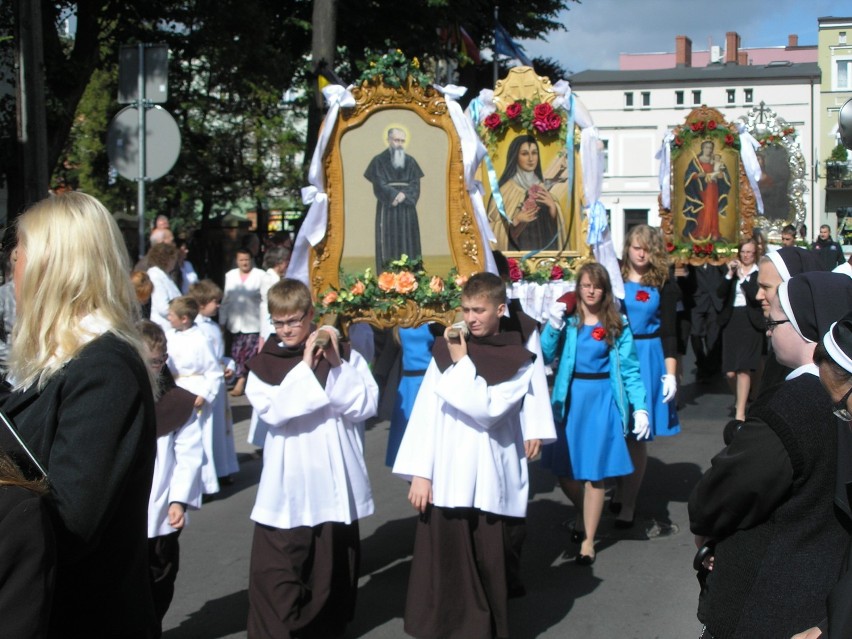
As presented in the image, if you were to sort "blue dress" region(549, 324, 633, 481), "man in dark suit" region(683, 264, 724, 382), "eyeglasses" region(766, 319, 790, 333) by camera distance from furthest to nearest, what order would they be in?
"man in dark suit" region(683, 264, 724, 382), "blue dress" region(549, 324, 633, 481), "eyeglasses" region(766, 319, 790, 333)

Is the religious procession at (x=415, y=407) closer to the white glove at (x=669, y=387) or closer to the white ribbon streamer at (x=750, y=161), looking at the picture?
the white glove at (x=669, y=387)

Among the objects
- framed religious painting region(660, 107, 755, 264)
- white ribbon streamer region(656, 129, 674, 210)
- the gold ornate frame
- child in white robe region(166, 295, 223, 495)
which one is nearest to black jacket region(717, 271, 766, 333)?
framed religious painting region(660, 107, 755, 264)

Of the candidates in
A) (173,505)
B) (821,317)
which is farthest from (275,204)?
(821,317)

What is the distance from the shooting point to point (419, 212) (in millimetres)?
6816

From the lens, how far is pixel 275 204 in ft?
99.3

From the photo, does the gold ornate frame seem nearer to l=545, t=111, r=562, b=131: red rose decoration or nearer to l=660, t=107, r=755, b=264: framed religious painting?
l=545, t=111, r=562, b=131: red rose decoration

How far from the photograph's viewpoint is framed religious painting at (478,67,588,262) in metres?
9.74

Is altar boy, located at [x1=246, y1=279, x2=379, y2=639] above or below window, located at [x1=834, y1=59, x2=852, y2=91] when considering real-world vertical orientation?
below

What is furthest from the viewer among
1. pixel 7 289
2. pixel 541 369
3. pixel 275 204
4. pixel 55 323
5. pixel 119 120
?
pixel 275 204

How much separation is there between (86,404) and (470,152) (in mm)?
4674

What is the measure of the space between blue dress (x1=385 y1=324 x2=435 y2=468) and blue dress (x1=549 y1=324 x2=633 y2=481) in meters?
0.97

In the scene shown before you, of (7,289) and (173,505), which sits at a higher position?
(7,289)

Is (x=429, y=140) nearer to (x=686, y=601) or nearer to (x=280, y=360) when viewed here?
(x=280, y=360)

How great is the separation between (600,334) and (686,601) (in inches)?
67.1
